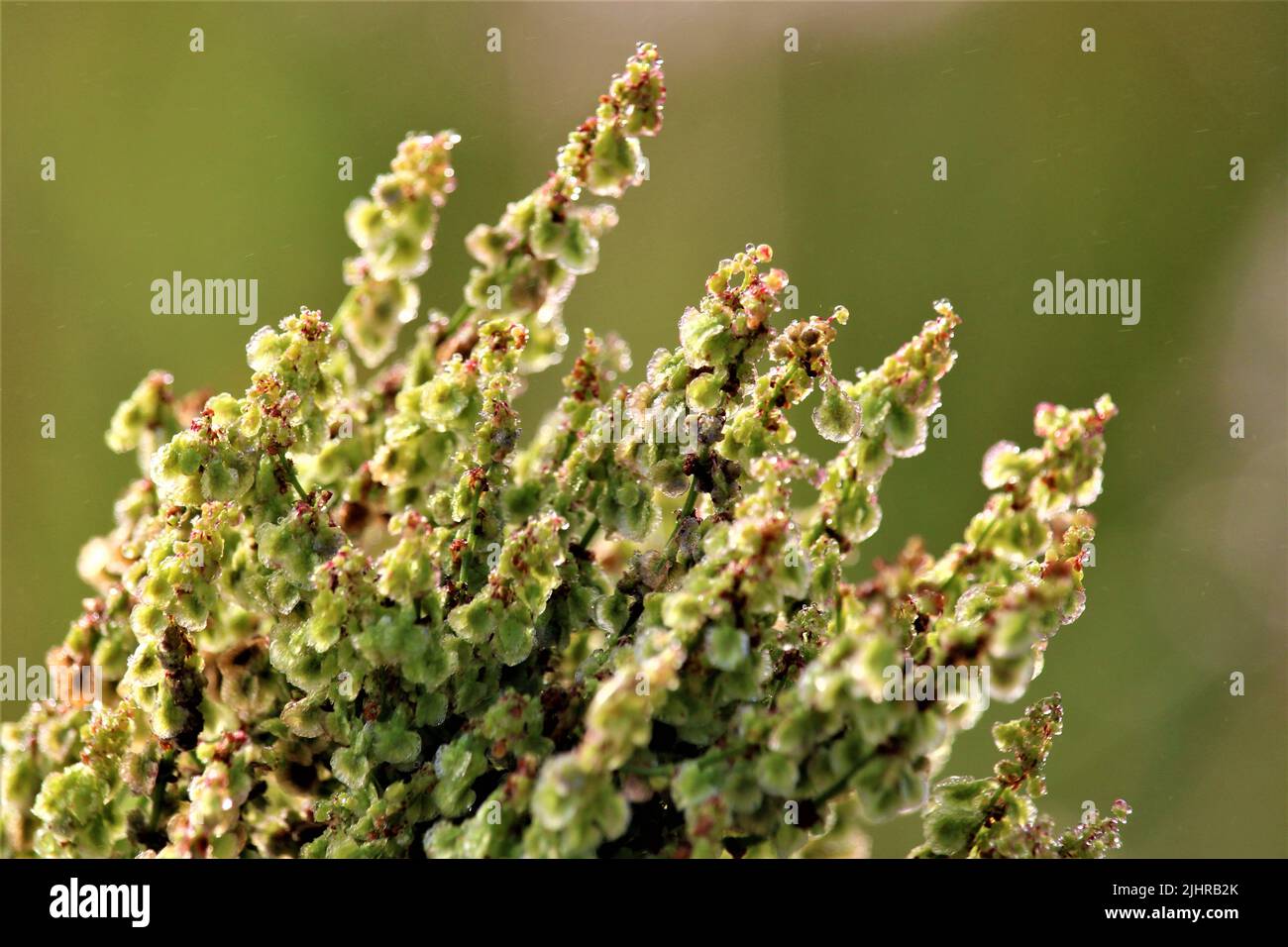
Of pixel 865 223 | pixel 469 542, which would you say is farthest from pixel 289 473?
pixel 865 223

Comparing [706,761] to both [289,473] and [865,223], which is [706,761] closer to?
[289,473]

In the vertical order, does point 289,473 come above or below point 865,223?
below

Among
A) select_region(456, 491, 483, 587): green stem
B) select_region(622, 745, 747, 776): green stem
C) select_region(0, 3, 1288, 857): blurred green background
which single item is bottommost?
select_region(622, 745, 747, 776): green stem

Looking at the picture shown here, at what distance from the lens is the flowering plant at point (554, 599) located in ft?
1.16

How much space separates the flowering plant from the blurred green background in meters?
1.17


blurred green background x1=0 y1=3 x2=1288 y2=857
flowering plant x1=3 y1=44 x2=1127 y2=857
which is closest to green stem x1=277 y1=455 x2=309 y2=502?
flowering plant x1=3 y1=44 x2=1127 y2=857

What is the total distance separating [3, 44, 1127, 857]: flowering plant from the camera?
354 millimetres

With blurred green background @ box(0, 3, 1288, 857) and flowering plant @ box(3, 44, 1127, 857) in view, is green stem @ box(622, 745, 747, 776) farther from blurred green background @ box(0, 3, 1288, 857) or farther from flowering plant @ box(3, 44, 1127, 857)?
blurred green background @ box(0, 3, 1288, 857)

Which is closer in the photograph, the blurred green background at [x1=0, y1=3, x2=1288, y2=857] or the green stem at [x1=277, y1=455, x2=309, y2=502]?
the green stem at [x1=277, y1=455, x2=309, y2=502]

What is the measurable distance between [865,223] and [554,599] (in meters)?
1.31

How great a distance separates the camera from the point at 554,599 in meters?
0.45

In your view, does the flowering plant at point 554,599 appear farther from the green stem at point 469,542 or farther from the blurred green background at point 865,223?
the blurred green background at point 865,223

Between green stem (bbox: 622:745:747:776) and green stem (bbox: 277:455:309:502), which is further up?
green stem (bbox: 277:455:309:502)
